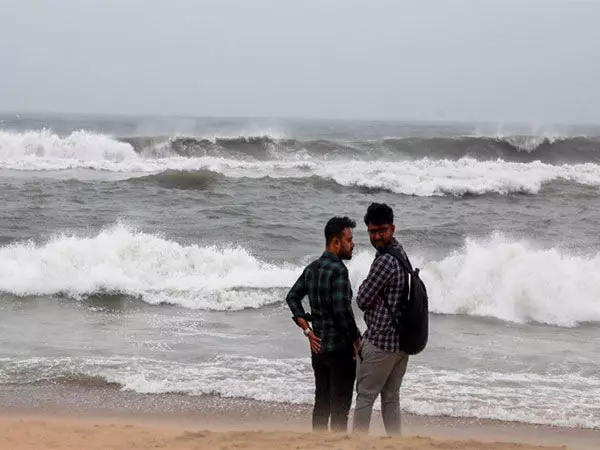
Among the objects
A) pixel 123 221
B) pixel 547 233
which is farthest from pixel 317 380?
pixel 547 233

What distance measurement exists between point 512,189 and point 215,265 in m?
15.0

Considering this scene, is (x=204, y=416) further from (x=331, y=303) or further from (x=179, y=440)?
(x=331, y=303)

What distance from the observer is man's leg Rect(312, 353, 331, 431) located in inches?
177

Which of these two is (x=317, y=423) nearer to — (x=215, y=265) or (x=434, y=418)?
(x=434, y=418)

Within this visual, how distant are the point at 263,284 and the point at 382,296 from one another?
6.82 metres

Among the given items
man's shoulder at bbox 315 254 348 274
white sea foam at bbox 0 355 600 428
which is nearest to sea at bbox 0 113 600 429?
white sea foam at bbox 0 355 600 428

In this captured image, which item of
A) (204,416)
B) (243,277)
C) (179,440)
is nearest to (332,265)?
(179,440)

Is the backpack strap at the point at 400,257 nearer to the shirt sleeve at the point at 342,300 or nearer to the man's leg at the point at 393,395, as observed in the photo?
the shirt sleeve at the point at 342,300

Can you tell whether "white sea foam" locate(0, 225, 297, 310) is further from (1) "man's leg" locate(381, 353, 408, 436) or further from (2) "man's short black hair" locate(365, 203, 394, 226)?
(2) "man's short black hair" locate(365, 203, 394, 226)

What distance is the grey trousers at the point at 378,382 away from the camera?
4250 mm

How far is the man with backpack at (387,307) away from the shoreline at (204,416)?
1411 mm

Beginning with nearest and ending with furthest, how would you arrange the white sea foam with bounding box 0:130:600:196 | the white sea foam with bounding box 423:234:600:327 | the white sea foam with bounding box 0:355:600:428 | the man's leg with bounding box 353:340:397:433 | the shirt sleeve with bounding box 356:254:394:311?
the shirt sleeve with bounding box 356:254:394:311, the man's leg with bounding box 353:340:397:433, the white sea foam with bounding box 0:355:600:428, the white sea foam with bounding box 423:234:600:327, the white sea foam with bounding box 0:130:600:196

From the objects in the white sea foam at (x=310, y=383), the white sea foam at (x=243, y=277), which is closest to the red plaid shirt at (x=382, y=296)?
the white sea foam at (x=310, y=383)

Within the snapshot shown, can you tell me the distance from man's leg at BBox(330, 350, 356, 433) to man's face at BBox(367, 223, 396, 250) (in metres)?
0.72
